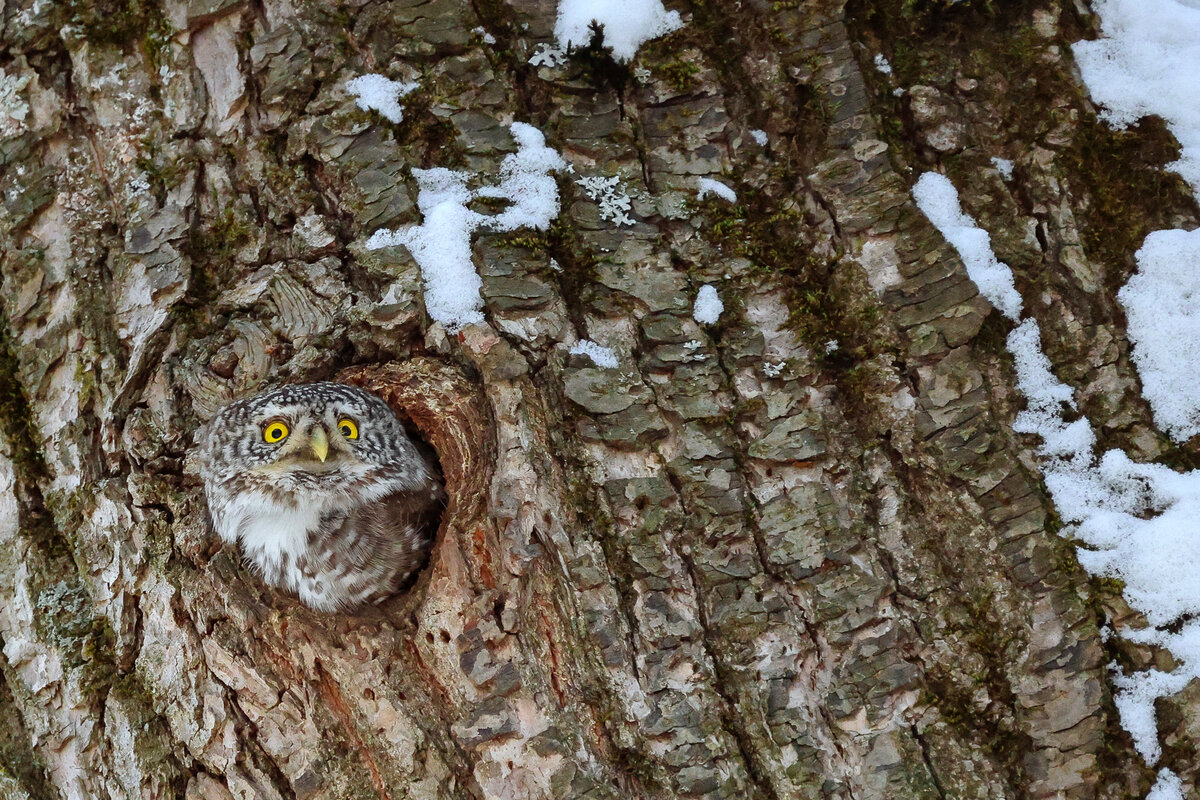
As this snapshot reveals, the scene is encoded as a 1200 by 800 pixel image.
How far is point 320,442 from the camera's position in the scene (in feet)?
9.19

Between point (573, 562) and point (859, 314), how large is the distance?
98cm

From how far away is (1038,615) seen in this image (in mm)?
2131

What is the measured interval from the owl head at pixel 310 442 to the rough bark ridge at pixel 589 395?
0.38 feet

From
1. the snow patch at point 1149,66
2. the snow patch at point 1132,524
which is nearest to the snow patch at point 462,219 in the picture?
the snow patch at point 1132,524

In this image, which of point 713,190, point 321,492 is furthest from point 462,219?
point 321,492

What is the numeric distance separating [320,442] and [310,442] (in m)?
0.04

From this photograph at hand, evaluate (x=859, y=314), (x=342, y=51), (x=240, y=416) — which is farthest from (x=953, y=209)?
(x=240, y=416)

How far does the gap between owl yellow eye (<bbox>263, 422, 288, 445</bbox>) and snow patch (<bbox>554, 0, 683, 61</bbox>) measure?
1426 mm

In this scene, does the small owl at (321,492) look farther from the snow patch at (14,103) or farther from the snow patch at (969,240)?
the snow patch at (969,240)

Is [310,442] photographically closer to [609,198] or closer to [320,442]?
[320,442]

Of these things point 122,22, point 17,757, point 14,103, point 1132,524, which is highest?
point 122,22

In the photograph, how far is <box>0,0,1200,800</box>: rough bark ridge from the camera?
2.14 m

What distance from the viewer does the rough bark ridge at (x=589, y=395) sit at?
2.14 m

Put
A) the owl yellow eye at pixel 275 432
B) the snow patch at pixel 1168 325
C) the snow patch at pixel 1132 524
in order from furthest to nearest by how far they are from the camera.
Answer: the owl yellow eye at pixel 275 432
the snow patch at pixel 1168 325
the snow patch at pixel 1132 524
